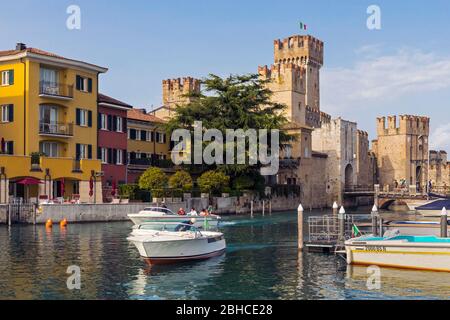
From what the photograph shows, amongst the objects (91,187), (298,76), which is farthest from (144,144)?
(298,76)

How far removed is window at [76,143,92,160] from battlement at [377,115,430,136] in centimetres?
6686

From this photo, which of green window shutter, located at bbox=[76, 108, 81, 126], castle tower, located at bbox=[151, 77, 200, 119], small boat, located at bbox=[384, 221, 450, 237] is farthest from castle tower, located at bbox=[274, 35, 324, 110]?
small boat, located at bbox=[384, 221, 450, 237]

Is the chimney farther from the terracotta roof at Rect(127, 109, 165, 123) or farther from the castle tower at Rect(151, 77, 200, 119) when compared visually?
the castle tower at Rect(151, 77, 200, 119)

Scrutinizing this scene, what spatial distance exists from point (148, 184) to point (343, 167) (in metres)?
46.5

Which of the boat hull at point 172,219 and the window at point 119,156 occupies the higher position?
the window at point 119,156

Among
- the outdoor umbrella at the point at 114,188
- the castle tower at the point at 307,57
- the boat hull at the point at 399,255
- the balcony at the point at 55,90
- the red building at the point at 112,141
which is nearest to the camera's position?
the boat hull at the point at 399,255

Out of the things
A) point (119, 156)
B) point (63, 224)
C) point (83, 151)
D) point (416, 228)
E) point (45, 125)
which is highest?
point (45, 125)

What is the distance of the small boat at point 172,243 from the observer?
30266mm

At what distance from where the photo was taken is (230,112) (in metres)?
76.2

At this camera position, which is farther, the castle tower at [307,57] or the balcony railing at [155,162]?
the castle tower at [307,57]

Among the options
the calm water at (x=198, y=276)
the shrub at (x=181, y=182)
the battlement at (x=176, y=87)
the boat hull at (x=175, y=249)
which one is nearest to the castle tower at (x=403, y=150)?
the battlement at (x=176, y=87)

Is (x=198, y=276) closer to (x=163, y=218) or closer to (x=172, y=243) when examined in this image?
(x=172, y=243)

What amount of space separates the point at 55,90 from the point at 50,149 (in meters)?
5.53

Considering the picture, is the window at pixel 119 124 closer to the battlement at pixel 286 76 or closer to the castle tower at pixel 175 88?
the castle tower at pixel 175 88
